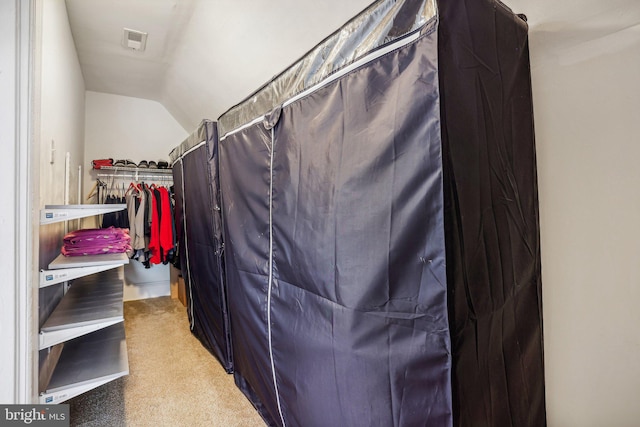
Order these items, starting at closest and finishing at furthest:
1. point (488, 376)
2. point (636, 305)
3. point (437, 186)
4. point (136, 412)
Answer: point (437, 186)
point (488, 376)
point (636, 305)
point (136, 412)

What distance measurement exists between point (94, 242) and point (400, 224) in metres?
1.85

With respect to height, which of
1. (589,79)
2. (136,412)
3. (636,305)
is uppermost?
(589,79)

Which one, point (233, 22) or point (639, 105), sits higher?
point (233, 22)

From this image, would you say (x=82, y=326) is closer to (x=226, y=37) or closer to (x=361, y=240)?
(x=361, y=240)

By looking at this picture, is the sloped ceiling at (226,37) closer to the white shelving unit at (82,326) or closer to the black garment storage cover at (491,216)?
the black garment storage cover at (491,216)

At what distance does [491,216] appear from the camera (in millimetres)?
831

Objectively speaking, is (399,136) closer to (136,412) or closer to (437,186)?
(437,186)

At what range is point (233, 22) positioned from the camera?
175 centimetres

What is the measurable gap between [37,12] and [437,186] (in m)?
1.57

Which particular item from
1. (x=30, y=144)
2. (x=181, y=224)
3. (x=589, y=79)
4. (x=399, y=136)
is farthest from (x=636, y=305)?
(x=181, y=224)

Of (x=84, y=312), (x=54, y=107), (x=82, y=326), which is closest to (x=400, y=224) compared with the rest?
(x=82, y=326)

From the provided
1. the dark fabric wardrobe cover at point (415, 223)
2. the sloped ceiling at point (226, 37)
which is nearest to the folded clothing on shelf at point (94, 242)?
the dark fabric wardrobe cover at point (415, 223)

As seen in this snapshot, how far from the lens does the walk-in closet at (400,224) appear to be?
0.74 metres

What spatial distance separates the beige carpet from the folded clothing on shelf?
3.14 ft
